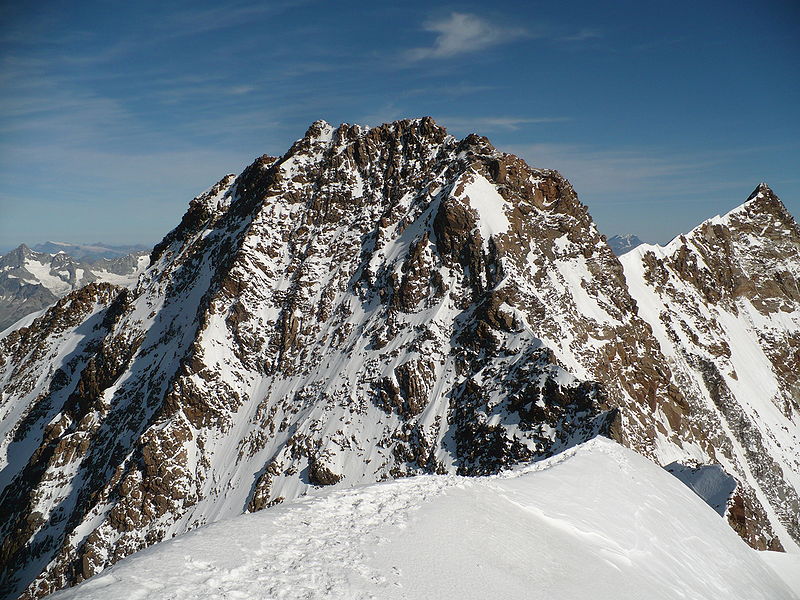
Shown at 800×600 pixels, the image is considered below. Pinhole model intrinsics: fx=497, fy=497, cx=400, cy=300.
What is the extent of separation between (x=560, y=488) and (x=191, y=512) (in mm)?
63795

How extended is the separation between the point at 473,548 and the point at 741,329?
338 ft

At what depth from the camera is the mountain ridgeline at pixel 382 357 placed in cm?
6197

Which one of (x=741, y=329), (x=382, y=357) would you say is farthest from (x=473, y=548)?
(x=741, y=329)

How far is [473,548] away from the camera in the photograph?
12547mm

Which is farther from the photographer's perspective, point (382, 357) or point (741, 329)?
point (741, 329)

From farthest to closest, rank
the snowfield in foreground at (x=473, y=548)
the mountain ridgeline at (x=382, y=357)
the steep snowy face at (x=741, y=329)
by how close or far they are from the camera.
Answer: the steep snowy face at (x=741, y=329) < the mountain ridgeline at (x=382, y=357) < the snowfield in foreground at (x=473, y=548)

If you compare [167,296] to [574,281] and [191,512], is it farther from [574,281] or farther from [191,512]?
[574,281]

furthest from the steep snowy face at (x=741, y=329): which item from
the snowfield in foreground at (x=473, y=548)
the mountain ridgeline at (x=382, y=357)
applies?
the snowfield in foreground at (x=473, y=548)

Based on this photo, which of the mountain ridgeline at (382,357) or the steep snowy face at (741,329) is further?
the steep snowy face at (741,329)

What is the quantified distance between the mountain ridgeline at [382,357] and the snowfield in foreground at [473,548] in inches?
1041

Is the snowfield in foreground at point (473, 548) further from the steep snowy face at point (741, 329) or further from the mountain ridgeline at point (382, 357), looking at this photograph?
the steep snowy face at point (741, 329)

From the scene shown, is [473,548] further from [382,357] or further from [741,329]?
[741,329]

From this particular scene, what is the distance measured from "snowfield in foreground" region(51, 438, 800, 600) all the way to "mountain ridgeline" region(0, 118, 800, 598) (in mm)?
26448

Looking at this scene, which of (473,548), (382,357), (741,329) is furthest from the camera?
(741,329)
